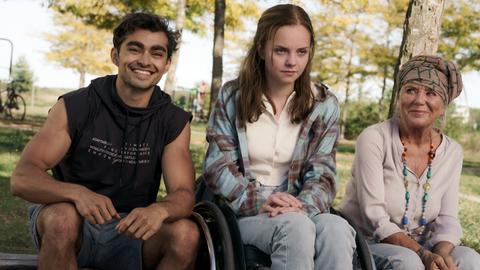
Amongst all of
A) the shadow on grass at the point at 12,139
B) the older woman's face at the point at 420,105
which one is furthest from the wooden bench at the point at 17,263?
the shadow on grass at the point at 12,139

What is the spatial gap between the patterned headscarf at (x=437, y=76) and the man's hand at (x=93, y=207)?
5.62 ft

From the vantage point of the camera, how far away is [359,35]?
24.6 m

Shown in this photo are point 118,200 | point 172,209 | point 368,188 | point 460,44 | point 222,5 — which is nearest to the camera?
point 172,209

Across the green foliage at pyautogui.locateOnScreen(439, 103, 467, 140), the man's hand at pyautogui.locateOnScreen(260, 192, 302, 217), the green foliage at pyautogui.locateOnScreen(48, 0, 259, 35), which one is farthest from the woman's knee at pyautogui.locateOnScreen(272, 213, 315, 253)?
the green foliage at pyautogui.locateOnScreen(439, 103, 467, 140)

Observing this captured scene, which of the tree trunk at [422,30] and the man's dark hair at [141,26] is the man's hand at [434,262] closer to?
the man's dark hair at [141,26]

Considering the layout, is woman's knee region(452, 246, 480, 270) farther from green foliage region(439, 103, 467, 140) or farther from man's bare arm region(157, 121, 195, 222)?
green foliage region(439, 103, 467, 140)

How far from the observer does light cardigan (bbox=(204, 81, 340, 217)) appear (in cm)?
320

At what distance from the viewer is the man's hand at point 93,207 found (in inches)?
107

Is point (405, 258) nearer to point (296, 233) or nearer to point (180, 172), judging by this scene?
point (296, 233)

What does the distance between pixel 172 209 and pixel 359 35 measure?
890 inches

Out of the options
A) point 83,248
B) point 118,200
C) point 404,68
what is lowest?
point 83,248

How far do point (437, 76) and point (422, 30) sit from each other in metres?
1.47

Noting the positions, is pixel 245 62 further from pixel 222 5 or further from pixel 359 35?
pixel 359 35

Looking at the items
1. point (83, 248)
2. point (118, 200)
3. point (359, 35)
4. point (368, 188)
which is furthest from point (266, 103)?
point (359, 35)
